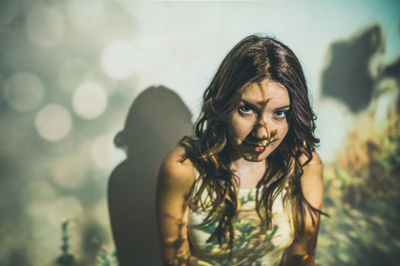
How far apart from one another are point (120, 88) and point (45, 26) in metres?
0.43

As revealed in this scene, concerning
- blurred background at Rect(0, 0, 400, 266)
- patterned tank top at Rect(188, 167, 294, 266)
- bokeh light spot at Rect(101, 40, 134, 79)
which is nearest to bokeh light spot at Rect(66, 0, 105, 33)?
blurred background at Rect(0, 0, 400, 266)

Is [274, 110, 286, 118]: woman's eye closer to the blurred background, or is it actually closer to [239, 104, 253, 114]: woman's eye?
[239, 104, 253, 114]: woman's eye

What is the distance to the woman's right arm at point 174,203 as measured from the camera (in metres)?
1.10

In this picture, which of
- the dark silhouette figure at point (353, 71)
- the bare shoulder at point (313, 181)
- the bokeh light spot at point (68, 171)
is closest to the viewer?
the bare shoulder at point (313, 181)

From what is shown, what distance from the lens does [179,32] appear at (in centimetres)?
133

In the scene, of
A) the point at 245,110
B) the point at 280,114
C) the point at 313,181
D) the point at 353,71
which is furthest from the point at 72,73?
the point at 353,71

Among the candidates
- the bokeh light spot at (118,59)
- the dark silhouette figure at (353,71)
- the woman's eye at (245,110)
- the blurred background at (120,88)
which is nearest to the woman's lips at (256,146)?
the woman's eye at (245,110)

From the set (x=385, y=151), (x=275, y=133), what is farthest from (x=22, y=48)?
(x=385, y=151)

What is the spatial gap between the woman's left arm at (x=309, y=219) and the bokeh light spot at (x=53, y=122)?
3.90 feet

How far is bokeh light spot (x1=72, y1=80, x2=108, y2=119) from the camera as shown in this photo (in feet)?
4.20

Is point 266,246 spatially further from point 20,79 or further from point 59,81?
point 20,79

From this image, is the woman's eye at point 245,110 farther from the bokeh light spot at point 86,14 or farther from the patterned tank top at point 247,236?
the bokeh light spot at point 86,14

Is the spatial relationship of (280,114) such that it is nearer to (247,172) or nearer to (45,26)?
(247,172)

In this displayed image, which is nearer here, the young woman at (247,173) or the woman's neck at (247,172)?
the young woman at (247,173)
